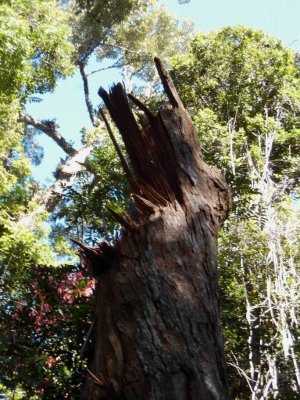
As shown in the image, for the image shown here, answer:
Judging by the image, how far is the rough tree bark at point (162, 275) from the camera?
1.82m

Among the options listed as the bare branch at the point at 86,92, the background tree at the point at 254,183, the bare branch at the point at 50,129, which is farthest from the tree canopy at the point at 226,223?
the bare branch at the point at 86,92

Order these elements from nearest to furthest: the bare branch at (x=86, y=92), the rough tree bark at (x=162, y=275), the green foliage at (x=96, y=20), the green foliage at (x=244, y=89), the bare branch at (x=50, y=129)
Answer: the rough tree bark at (x=162, y=275) → the green foliage at (x=244, y=89) → the green foliage at (x=96, y=20) → the bare branch at (x=50, y=129) → the bare branch at (x=86, y=92)

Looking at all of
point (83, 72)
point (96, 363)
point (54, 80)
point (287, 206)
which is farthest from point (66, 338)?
point (83, 72)

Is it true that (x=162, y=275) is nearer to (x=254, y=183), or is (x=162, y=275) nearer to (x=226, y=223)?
(x=226, y=223)

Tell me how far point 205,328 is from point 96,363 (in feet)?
1.83

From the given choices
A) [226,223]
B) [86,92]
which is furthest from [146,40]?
[226,223]

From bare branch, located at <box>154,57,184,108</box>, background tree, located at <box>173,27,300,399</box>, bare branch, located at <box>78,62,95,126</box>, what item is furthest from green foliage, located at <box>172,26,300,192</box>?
bare branch, located at <box>78,62,95,126</box>

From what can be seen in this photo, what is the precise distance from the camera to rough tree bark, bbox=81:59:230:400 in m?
1.82

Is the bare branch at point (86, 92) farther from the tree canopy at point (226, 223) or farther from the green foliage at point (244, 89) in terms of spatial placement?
the green foliage at point (244, 89)

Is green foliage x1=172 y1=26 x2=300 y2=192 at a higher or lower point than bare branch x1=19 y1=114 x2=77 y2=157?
lower

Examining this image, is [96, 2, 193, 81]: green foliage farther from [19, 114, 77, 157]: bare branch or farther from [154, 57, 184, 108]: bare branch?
[154, 57, 184, 108]: bare branch

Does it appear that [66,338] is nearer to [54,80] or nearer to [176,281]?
[176,281]

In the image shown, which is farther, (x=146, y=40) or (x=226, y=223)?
(x=146, y=40)

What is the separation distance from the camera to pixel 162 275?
212cm
